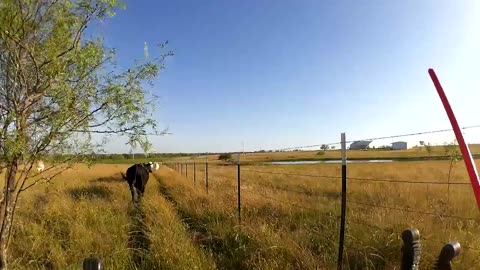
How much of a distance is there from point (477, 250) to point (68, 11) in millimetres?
5898

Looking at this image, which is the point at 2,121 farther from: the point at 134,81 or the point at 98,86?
the point at 134,81

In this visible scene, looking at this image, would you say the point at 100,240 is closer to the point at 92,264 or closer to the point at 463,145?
the point at 92,264

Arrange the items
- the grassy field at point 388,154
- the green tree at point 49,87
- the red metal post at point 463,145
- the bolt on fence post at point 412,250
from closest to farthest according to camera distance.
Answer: the red metal post at point 463,145
the bolt on fence post at point 412,250
the green tree at point 49,87
the grassy field at point 388,154

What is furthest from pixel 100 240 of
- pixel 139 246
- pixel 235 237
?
pixel 235 237

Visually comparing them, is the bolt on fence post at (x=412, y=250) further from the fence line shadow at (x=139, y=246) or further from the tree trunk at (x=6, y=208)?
the tree trunk at (x=6, y=208)

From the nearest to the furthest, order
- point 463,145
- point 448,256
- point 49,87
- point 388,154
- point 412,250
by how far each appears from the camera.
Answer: point 463,145, point 448,256, point 412,250, point 49,87, point 388,154

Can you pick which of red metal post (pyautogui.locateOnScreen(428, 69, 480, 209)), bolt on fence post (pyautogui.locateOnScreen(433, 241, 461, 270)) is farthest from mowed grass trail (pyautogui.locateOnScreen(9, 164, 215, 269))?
red metal post (pyautogui.locateOnScreen(428, 69, 480, 209))

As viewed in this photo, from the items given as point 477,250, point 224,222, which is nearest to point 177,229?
point 224,222

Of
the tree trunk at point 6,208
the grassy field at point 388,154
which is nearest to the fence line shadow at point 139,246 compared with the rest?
the tree trunk at point 6,208

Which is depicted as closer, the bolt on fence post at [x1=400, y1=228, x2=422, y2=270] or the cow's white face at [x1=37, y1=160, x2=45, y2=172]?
the bolt on fence post at [x1=400, y1=228, x2=422, y2=270]

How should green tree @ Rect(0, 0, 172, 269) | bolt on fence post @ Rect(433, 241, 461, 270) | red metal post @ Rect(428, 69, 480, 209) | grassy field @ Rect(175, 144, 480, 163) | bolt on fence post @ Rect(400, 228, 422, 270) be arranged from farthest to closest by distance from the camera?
1. grassy field @ Rect(175, 144, 480, 163)
2. green tree @ Rect(0, 0, 172, 269)
3. bolt on fence post @ Rect(400, 228, 422, 270)
4. bolt on fence post @ Rect(433, 241, 461, 270)
5. red metal post @ Rect(428, 69, 480, 209)

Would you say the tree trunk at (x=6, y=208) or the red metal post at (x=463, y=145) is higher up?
the red metal post at (x=463, y=145)

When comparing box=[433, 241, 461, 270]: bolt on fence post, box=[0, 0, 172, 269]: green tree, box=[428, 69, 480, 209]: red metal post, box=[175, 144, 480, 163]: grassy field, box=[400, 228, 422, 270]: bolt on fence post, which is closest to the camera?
box=[428, 69, 480, 209]: red metal post

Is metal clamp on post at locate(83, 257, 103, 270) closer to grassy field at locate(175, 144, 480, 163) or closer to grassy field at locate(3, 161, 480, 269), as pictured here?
grassy field at locate(3, 161, 480, 269)
